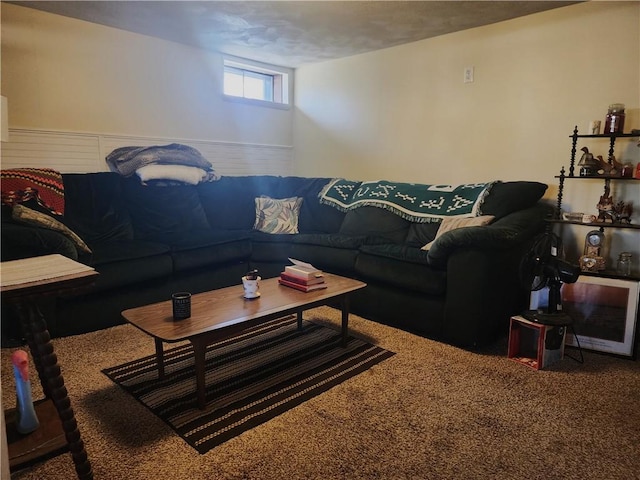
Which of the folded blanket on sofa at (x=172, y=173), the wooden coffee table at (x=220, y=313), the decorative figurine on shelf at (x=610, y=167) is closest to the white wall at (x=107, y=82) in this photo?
the folded blanket on sofa at (x=172, y=173)

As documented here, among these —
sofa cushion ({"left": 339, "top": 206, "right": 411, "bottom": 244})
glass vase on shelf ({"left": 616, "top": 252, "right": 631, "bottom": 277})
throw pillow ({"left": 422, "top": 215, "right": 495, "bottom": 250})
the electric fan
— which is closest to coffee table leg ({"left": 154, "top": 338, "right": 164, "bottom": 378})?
throw pillow ({"left": 422, "top": 215, "right": 495, "bottom": 250})

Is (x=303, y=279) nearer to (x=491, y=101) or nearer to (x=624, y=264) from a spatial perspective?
(x=624, y=264)

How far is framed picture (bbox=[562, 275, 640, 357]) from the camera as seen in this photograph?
7.96ft

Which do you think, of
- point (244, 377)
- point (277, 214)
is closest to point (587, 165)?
point (277, 214)

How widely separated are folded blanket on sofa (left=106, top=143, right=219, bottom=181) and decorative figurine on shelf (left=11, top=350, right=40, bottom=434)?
2364mm

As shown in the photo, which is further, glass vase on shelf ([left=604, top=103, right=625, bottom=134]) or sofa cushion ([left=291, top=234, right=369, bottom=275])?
sofa cushion ([left=291, top=234, right=369, bottom=275])

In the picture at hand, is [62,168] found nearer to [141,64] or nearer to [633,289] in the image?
[141,64]

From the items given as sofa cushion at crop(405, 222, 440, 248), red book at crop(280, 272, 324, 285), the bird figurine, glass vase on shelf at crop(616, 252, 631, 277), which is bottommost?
red book at crop(280, 272, 324, 285)

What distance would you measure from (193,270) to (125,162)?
118cm

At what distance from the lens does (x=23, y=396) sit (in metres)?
1.43

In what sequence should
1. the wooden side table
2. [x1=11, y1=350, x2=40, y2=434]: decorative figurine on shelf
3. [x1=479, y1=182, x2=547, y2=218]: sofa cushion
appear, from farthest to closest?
Result: [x1=479, y1=182, x2=547, y2=218]: sofa cushion → [x1=11, y1=350, x2=40, y2=434]: decorative figurine on shelf → the wooden side table

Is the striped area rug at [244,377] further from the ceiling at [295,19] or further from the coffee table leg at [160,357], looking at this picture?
the ceiling at [295,19]

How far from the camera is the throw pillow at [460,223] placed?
2.84 meters

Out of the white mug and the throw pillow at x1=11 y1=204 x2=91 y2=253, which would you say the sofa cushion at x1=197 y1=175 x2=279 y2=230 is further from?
the white mug
